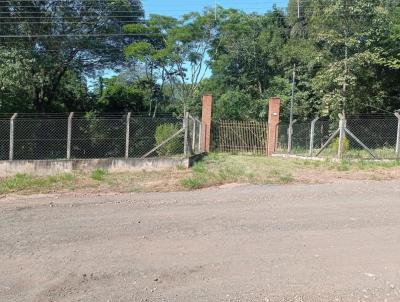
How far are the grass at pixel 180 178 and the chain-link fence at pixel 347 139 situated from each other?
2.81 m

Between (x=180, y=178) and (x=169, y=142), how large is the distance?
505cm

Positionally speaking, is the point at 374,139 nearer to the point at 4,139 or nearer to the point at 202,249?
the point at 4,139

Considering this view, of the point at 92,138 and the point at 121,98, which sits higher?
the point at 121,98

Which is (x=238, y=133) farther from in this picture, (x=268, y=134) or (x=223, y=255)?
(x=223, y=255)

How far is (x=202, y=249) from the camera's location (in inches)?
256

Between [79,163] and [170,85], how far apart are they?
21029 mm

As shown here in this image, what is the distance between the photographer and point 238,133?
1073 inches

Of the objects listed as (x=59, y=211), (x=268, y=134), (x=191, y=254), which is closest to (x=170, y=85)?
(x=268, y=134)

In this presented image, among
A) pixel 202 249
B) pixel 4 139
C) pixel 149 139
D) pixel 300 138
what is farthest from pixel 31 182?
pixel 300 138

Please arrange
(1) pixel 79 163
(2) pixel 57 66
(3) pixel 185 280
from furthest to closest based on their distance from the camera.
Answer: (2) pixel 57 66 → (1) pixel 79 163 → (3) pixel 185 280

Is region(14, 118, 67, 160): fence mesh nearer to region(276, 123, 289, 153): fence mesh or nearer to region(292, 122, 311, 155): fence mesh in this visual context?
region(292, 122, 311, 155): fence mesh

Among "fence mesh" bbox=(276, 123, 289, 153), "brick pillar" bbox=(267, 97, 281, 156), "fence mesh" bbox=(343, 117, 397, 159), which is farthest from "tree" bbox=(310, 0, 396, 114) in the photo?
"fence mesh" bbox=(343, 117, 397, 159)

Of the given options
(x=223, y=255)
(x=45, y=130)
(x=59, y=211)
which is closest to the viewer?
(x=223, y=255)

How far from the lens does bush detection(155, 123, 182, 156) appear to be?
18.2m
